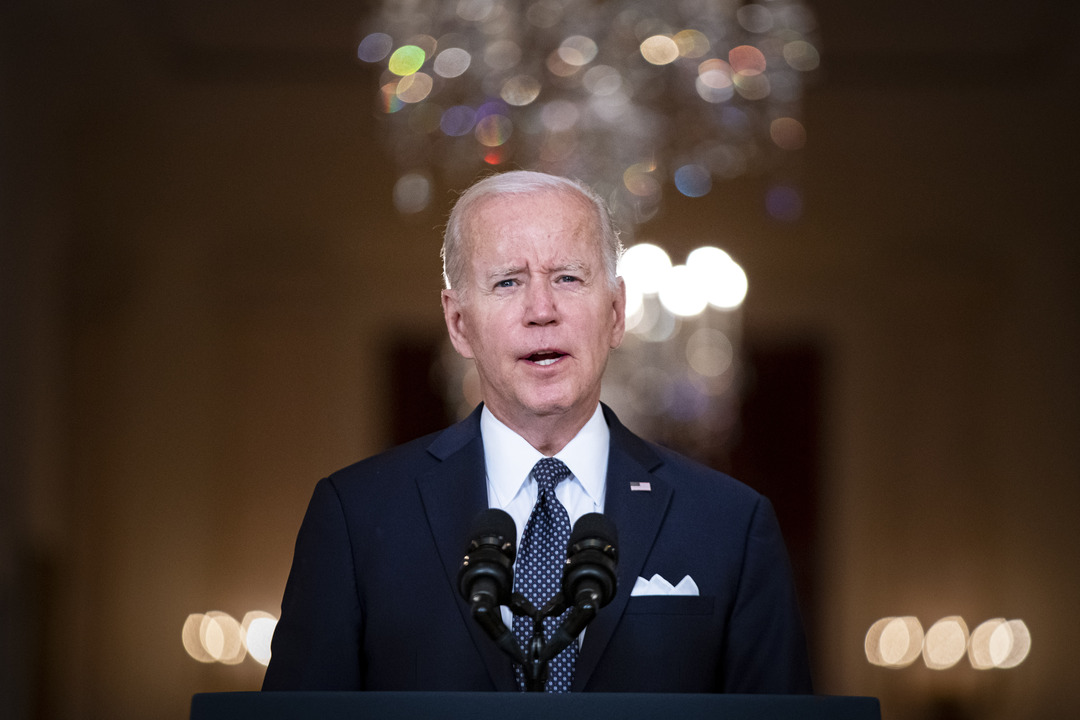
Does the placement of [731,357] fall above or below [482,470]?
above

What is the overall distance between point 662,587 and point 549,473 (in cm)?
20

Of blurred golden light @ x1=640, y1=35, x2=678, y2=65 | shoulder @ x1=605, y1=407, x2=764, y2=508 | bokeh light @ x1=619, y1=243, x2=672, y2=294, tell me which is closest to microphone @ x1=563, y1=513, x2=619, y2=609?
shoulder @ x1=605, y1=407, x2=764, y2=508

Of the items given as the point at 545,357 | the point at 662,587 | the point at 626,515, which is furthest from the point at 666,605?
the point at 545,357

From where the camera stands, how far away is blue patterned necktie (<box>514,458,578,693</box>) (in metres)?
1.38

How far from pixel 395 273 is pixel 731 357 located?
1.81m

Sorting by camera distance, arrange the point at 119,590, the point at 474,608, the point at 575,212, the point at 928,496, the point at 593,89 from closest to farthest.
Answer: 1. the point at 474,608
2. the point at 575,212
3. the point at 593,89
4. the point at 119,590
5. the point at 928,496

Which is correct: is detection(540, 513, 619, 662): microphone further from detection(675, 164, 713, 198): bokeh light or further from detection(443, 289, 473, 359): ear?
detection(675, 164, 713, 198): bokeh light

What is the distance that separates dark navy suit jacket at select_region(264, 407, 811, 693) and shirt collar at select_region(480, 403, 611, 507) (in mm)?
19

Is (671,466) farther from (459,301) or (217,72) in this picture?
(217,72)

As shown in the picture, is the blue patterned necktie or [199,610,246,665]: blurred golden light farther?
[199,610,246,665]: blurred golden light

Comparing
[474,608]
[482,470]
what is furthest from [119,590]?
[474,608]

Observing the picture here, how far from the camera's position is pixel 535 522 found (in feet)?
4.67

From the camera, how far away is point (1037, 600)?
17.9 ft

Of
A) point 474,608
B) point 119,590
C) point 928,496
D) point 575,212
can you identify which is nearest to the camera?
point 474,608
